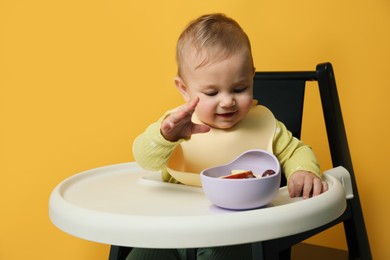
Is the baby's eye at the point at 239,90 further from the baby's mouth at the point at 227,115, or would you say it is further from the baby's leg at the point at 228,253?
the baby's leg at the point at 228,253

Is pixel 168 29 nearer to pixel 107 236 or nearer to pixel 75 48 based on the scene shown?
pixel 75 48

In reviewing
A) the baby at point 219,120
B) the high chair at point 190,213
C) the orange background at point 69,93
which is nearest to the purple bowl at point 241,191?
the high chair at point 190,213

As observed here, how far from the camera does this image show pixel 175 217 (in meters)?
0.67

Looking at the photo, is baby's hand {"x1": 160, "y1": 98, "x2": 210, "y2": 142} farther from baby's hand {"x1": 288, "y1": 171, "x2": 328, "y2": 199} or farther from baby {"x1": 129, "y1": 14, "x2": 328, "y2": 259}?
baby's hand {"x1": 288, "y1": 171, "x2": 328, "y2": 199}

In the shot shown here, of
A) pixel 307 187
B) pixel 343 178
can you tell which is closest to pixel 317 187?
pixel 307 187

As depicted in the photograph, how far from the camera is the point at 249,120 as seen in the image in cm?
102

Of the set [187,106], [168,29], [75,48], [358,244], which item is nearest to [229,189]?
[187,106]

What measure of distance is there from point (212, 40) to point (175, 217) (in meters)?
0.38

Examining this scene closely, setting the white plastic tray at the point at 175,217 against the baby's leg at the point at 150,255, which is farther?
the baby's leg at the point at 150,255

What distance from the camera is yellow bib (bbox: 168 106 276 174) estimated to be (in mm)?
979

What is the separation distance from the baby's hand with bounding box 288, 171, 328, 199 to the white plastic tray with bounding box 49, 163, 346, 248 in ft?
0.06

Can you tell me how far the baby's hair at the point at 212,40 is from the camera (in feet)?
3.06

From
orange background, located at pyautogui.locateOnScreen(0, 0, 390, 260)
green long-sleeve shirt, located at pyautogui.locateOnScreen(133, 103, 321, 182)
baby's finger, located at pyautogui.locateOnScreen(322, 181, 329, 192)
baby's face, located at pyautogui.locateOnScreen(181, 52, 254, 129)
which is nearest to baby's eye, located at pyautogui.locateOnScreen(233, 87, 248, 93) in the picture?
baby's face, located at pyautogui.locateOnScreen(181, 52, 254, 129)

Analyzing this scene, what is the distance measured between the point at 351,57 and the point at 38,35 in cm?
87
